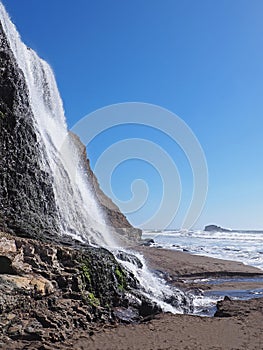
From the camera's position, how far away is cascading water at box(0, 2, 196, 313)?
15.4m

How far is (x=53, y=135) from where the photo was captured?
23.2 metres

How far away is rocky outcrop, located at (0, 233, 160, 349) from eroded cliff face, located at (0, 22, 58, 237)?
5.58 feet

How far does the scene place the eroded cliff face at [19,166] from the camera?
14023 millimetres

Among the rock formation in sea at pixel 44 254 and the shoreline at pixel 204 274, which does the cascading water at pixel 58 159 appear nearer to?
the rock formation in sea at pixel 44 254

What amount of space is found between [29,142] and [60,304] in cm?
818

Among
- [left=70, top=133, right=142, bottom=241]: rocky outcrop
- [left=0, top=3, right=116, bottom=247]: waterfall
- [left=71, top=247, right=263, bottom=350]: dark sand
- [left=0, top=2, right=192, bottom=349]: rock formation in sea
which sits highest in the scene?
[left=70, top=133, right=142, bottom=241]: rocky outcrop

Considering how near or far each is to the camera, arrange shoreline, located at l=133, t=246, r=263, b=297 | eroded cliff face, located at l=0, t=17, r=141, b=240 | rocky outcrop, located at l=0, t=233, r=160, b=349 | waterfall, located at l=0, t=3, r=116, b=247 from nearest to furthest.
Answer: rocky outcrop, located at l=0, t=233, r=160, b=349 < eroded cliff face, located at l=0, t=17, r=141, b=240 < waterfall, located at l=0, t=3, r=116, b=247 < shoreline, located at l=133, t=246, r=263, b=297

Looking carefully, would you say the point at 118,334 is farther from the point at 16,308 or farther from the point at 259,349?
the point at 259,349

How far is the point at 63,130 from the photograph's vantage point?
88.2ft

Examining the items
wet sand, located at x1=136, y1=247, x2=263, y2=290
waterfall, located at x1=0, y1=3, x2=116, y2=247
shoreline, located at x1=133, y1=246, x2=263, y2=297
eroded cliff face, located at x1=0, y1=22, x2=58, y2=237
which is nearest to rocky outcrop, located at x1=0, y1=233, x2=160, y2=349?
eroded cliff face, located at x1=0, y1=22, x2=58, y2=237

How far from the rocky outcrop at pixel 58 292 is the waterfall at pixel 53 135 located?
4701 millimetres

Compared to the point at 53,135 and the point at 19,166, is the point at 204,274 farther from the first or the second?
the point at 19,166

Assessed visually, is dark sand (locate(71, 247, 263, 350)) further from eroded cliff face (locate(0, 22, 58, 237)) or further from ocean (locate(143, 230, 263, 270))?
ocean (locate(143, 230, 263, 270))

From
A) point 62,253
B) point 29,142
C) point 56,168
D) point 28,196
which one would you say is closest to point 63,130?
point 56,168
